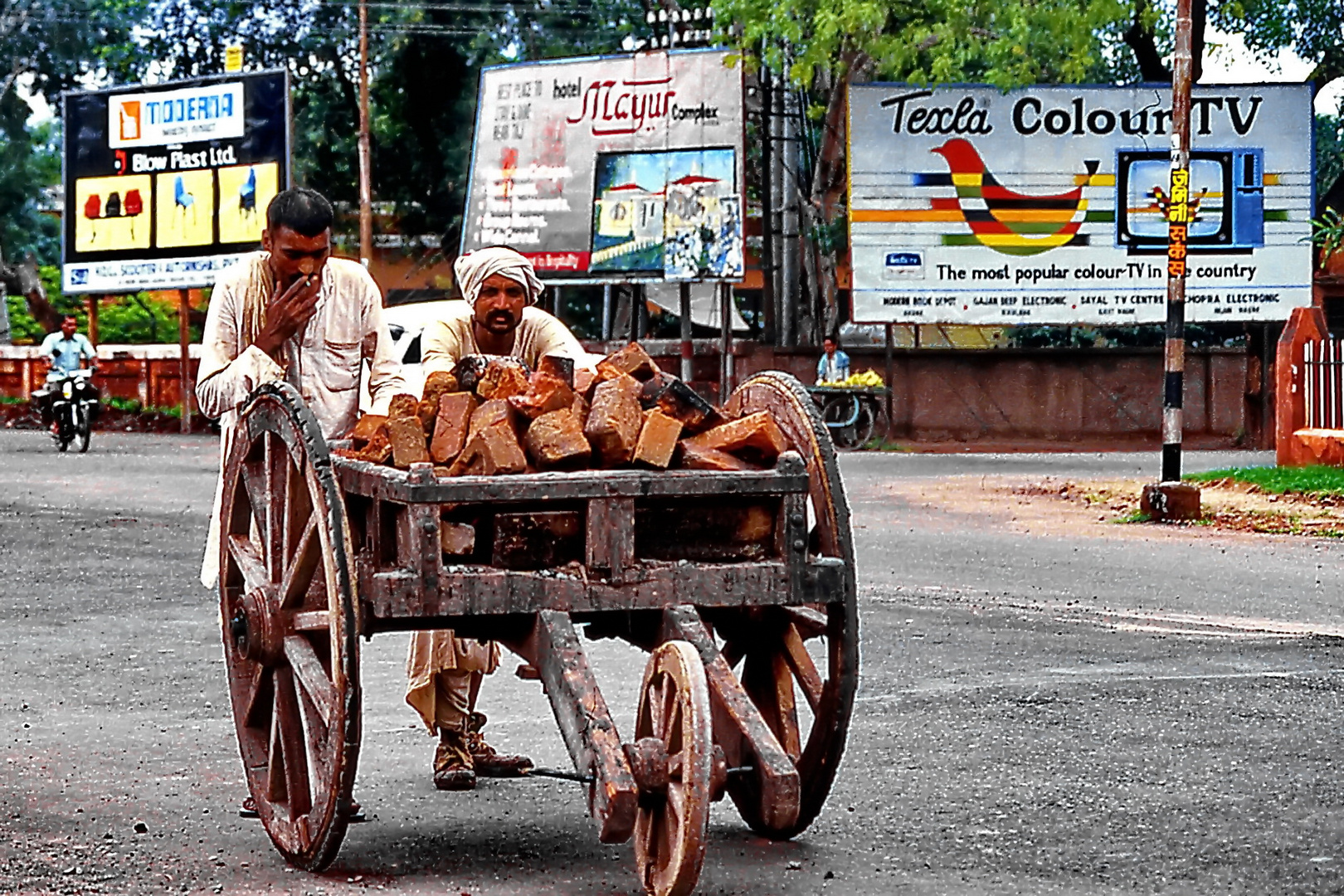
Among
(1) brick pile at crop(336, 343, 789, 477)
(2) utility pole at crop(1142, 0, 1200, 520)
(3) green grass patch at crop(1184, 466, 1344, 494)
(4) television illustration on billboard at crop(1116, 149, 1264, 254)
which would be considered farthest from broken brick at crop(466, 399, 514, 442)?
(4) television illustration on billboard at crop(1116, 149, 1264, 254)

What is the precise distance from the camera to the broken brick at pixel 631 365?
5.40 m

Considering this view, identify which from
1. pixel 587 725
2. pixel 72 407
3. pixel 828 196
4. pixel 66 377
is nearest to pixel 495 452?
pixel 587 725

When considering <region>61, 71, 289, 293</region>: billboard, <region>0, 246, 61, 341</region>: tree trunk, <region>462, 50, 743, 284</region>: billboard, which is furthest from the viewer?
<region>0, 246, 61, 341</region>: tree trunk

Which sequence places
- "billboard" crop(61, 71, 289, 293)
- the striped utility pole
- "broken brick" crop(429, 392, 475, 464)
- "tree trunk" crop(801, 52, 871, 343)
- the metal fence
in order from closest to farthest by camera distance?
"broken brick" crop(429, 392, 475, 464) → the striped utility pole → the metal fence → "tree trunk" crop(801, 52, 871, 343) → "billboard" crop(61, 71, 289, 293)

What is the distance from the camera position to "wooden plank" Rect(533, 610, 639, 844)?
450 cm

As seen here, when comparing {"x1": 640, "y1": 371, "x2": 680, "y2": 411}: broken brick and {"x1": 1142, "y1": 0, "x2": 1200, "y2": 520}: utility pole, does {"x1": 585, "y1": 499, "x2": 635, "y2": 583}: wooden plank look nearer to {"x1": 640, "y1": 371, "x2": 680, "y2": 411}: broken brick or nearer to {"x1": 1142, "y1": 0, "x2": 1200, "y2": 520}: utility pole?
{"x1": 640, "y1": 371, "x2": 680, "y2": 411}: broken brick

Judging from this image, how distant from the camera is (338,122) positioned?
140 ft

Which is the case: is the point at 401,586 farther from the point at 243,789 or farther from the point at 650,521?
the point at 243,789

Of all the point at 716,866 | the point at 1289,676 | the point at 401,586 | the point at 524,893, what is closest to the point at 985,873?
the point at 716,866

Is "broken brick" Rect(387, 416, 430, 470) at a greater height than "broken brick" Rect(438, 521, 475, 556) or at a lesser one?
greater

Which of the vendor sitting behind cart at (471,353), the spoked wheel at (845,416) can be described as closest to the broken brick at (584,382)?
the vendor sitting behind cart at (471,353)

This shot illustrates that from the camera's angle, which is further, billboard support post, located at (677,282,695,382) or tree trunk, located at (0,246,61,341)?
tree trunk, located at (0,246,61,341)

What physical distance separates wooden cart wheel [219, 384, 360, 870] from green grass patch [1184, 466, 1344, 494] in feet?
43.6

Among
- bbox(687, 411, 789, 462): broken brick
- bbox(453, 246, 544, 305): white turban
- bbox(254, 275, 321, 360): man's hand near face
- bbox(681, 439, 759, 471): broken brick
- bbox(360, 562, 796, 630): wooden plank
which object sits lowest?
bbox(360, 562, 796, 630): wooden plank
